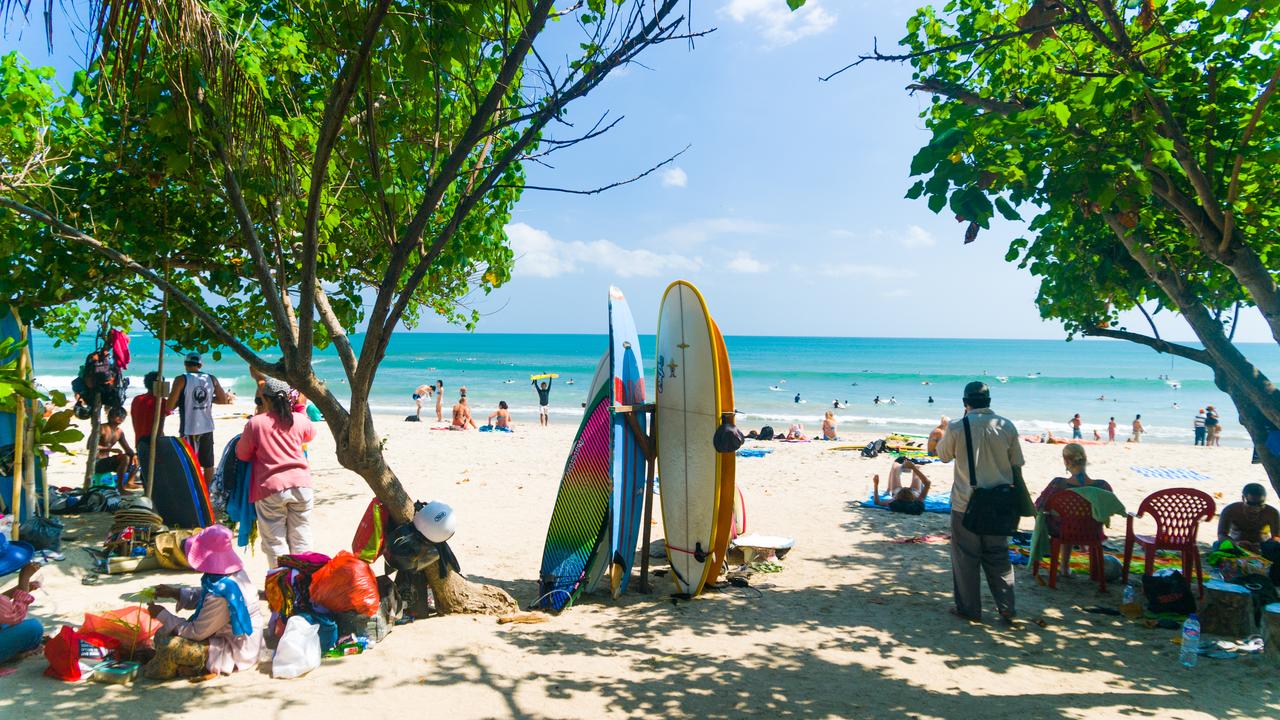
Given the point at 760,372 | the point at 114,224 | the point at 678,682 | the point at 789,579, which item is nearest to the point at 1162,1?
the point at 789,579

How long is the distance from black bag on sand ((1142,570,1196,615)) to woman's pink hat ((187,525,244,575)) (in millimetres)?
6442

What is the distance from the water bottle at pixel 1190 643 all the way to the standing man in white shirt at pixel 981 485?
104 cm

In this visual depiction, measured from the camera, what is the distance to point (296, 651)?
4402mm

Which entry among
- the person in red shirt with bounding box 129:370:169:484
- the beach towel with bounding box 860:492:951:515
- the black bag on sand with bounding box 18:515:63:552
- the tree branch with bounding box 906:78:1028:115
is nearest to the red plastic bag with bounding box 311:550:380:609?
the black bag on sand with bounding box 18:515:63:552

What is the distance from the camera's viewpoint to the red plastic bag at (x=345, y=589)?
15.5 feet

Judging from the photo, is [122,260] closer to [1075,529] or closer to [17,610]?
[17,610]

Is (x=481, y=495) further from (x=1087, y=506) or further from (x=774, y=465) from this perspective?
(x=1087, y=506)

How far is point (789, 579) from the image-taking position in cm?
677

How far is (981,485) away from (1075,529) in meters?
1.48

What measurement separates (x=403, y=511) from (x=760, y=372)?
6263cm

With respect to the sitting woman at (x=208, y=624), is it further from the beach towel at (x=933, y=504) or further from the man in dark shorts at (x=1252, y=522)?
the beach towel at (x=933, y=504)

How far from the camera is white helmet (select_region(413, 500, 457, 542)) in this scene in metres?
5.29

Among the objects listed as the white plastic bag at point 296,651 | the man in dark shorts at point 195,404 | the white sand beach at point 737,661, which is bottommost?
the white sand beach at point 737,661

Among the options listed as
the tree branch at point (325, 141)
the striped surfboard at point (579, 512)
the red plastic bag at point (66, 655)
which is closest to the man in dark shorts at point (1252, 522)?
the striped surfboard at point (579, 512)
